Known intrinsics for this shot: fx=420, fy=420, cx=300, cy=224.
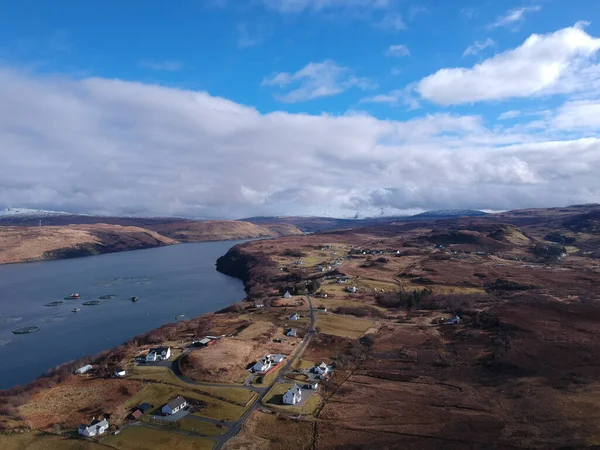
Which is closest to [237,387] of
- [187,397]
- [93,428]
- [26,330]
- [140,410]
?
[187,397]

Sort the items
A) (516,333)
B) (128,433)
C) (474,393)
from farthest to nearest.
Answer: (516,333)
(474,393)
(128,433)

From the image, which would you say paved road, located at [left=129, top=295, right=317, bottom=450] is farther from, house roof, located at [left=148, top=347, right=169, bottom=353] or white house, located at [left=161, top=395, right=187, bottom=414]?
house roof, located at [left=148, top=347, right=169, bottom=353]

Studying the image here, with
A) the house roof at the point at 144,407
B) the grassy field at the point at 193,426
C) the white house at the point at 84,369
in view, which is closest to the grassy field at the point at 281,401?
the grassy field at the point at 193,426

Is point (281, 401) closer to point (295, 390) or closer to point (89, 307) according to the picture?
point (295, 390)

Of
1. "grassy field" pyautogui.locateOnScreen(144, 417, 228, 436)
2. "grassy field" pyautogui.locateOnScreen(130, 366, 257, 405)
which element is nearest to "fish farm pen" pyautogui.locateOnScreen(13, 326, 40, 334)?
"grassy field" pyautogui.locateOnScreen(130, 366, 257, 405)

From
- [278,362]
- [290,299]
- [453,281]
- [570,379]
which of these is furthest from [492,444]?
[453,281]

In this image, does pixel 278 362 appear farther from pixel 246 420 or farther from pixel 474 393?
pixel 474 393
